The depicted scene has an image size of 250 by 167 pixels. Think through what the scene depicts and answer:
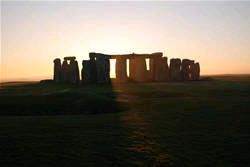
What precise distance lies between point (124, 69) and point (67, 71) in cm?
998

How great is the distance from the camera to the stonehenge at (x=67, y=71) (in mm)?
35875

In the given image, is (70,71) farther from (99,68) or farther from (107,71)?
(107,71)

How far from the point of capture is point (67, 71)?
37219 mm

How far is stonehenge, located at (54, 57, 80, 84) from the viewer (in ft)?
118

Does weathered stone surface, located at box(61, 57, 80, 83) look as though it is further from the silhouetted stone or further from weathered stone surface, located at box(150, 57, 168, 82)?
weathered stone surface, located at box(150, 57, 168, 82)

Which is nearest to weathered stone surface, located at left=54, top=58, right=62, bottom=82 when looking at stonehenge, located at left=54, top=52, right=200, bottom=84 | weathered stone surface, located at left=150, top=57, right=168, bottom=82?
stonehenge, located at left=54, top=52, right=200, bottom=84

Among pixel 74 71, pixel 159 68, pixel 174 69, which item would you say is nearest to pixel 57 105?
pixel 74 71

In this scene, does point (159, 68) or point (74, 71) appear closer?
point (74, 71)

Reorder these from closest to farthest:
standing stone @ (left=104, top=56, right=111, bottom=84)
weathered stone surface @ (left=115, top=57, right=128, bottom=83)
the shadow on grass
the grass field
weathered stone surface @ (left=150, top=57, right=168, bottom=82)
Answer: the grass field < the shadow on grass < standing stone @ (left=104, top=56, right=111, bottom=84) < weathered stone surface @ (left=115, top=57, right=128, bottom=83) < weathered stone surface @ (left=150, top=57, right=168, bottom=82)

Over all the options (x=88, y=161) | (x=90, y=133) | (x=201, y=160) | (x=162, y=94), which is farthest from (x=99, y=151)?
(x=162, y=94)

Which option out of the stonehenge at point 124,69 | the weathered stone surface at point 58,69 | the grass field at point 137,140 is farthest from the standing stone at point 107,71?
the grass field at point 137,140

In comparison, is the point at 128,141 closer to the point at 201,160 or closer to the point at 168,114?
the point at 201,160

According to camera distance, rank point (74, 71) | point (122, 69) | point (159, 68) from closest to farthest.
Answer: point (74, 71) → point (122, 69) → point (159, 68)

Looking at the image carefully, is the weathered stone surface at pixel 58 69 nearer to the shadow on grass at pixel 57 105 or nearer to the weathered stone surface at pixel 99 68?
the weathered stone surface at pixel 99 68
